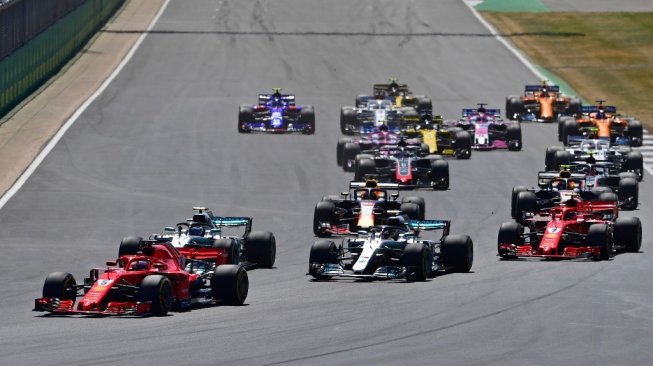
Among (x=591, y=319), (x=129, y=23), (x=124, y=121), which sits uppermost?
(x=129, y=23)

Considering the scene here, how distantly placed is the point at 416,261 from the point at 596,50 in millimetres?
54529

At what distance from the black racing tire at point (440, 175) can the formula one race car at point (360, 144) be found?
8.66ft

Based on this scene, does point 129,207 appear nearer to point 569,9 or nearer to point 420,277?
point 420,277

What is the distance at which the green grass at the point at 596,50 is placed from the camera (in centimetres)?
7506

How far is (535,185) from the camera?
50469 mm

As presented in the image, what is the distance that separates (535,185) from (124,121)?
1964 cm

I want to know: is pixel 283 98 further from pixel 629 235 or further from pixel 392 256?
pixel 392 256

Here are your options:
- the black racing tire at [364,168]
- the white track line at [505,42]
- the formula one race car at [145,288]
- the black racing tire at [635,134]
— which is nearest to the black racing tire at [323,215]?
the black racing tire at [364,168]

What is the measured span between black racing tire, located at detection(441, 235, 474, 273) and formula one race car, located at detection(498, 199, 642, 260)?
2.29 m

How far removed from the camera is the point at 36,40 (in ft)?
227

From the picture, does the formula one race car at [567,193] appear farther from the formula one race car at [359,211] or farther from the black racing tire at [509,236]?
the formula one race car at [359,211]

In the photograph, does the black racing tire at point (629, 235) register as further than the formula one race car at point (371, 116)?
No

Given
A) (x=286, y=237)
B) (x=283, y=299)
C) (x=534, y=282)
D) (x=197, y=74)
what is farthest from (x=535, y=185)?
(x=197, y=74)

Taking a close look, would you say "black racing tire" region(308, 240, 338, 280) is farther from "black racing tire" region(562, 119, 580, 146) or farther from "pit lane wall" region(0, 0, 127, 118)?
"pit lane wall" region(0, 0, 127, 118)
